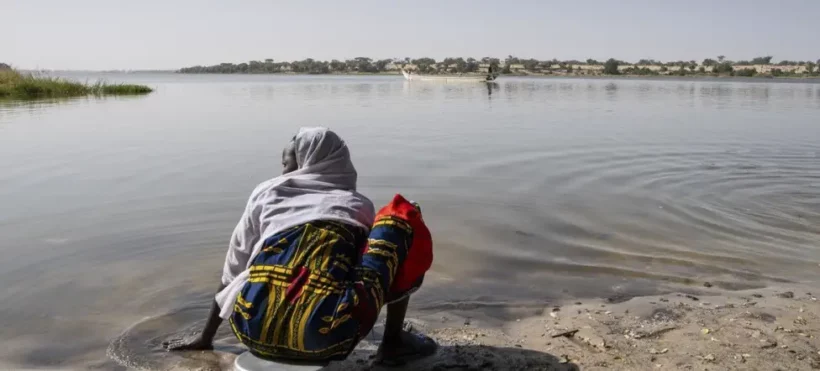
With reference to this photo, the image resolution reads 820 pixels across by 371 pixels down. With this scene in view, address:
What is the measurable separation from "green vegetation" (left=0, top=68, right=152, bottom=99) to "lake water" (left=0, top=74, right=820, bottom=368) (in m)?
12.9

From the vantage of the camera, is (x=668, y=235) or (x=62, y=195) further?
(x=62, y=195)

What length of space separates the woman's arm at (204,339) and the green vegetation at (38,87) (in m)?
26.0

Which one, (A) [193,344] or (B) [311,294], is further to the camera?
(A) [193,344]

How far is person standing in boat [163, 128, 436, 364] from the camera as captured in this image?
2.62 meters

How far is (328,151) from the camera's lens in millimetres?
2916

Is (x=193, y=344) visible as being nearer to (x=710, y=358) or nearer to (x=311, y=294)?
(x=311, y=294)

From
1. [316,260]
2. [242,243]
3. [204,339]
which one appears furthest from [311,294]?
[204,339]

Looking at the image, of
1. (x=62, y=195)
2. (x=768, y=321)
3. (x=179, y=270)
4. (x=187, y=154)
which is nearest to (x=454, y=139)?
(x=187, y=154)

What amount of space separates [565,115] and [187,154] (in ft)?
39.2

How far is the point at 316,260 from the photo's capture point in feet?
8.64

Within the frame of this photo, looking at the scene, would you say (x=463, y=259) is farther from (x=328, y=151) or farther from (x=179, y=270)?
(x=328, y=151)

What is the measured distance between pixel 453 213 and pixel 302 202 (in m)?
4.29

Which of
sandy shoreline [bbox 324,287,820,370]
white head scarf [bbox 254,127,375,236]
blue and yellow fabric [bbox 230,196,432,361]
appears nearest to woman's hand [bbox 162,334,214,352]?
sandy shoreline [bbox 324,287,820,370]

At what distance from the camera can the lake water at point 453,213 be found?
4594mm
